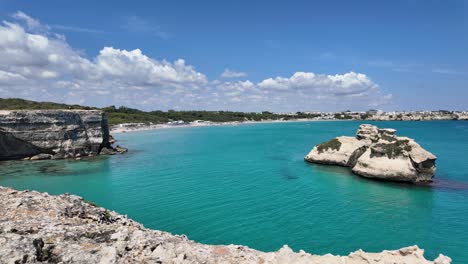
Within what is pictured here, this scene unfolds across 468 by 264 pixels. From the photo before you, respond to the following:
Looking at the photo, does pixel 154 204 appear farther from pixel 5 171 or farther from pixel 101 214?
pixel 5 171

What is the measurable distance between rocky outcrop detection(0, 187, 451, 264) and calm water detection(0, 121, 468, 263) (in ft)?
26.8

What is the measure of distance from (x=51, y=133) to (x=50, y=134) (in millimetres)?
263

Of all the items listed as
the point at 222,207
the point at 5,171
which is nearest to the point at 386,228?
the point at 222,207

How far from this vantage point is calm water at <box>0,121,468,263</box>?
852 inches

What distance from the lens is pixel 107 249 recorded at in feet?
37.6

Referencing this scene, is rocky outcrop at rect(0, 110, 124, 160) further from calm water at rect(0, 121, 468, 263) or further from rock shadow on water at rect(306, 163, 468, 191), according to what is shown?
rock shadow on water at rect(306, 163, 468, 191)

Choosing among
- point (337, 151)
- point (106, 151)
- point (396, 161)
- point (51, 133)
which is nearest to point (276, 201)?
point (396, 161)

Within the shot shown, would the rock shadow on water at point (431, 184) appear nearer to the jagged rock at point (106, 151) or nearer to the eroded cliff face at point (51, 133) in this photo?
the jagged rock at point (106, 151)

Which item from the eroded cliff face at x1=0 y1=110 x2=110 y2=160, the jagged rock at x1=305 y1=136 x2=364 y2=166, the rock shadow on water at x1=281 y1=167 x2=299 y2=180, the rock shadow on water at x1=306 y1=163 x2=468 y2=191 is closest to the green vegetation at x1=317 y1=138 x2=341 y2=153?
the jagged rock at x1=305 y1=136 x2=364 y2=166

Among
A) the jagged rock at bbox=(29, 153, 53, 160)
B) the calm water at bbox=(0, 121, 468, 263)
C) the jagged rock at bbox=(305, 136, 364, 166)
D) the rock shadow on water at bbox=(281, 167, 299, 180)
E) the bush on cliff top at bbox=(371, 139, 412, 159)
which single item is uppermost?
the bush on cliff top at bbox=(371, 139, 412, 159)

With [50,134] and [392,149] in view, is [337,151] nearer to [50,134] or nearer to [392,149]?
[392,149]

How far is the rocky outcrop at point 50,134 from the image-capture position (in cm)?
5738

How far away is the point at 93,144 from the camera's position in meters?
66.5

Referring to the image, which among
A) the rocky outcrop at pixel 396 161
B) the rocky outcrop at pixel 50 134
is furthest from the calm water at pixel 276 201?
the rocky outcrop at pixel 50 134
